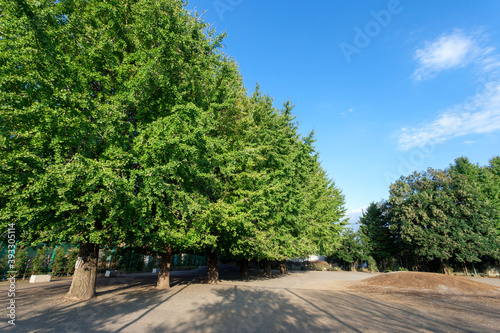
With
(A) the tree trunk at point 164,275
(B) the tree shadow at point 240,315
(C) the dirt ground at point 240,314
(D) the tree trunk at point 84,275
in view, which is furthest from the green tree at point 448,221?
(D) the tree trunk at point 84,275

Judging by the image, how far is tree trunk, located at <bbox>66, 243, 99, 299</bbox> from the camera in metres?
9.30

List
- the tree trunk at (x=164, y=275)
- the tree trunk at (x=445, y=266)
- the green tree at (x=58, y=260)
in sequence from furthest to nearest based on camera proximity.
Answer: the tree trunk at (x=445, y=266)
the green tree at (x=58, y=260)
the tree trunk at (x=164, y=275)

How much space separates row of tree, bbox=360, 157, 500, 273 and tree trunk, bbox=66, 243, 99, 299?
3696 cm

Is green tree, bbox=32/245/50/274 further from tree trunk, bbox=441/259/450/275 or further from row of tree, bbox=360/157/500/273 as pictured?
tree trunk, bbox=441/259/450/275

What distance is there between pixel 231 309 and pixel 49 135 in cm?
908

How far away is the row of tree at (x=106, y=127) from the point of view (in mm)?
6746

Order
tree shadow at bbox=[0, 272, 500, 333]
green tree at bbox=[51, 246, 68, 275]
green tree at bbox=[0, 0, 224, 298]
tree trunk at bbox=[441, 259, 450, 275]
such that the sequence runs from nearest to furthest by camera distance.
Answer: tree shadow at bbox=[0, 272, 500, 333] → green tree at bbox=[0, 0, 224, 298] → green tree at bbox=[51, 246, 68, 275] → tree trunk at bbox=[441, 259, 450, 275]

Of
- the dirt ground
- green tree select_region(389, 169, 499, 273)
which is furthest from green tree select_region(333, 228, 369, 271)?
the dirt ground

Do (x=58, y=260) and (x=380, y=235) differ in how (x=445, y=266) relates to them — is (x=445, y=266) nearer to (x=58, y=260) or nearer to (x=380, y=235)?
(x=380, y=235)

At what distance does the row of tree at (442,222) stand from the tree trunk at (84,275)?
37.0m

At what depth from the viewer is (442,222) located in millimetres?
29875

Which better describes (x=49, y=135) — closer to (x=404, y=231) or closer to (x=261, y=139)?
(x=261, y=139)

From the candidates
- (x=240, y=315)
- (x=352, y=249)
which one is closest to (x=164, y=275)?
(x=240, y=315)

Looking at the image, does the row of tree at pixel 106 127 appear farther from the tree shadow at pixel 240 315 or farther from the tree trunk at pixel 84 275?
the tree shadow at pixel 240 315
